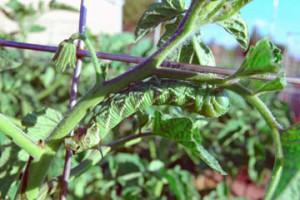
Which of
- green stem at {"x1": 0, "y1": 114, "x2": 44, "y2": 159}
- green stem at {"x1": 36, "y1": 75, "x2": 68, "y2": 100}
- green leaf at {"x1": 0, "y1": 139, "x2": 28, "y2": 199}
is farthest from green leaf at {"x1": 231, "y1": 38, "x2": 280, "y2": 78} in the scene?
green stem at {"x1": 36, "y1": 75, "x2": 68, "y2": 100}

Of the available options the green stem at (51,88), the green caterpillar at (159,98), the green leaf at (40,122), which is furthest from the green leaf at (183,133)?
the green stem at (51,88)

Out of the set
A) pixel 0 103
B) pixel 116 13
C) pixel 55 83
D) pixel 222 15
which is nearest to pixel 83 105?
pixel 222 15

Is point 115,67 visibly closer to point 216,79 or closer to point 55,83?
point 55,83

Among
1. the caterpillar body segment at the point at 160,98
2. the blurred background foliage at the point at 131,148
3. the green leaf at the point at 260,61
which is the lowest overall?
the blurred background foliage at the point at 131,148

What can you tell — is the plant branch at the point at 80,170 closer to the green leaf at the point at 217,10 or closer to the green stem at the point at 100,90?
the green stem at the point at 100,90

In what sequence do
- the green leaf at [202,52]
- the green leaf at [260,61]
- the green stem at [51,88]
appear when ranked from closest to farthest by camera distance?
the green leaf at [260,61] < the green leaf at [202,52] < the green stem at [51,88]

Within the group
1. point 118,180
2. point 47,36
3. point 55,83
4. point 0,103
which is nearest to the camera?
point 118,180

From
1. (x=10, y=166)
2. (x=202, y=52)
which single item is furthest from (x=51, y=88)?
(x=202, y=52)
